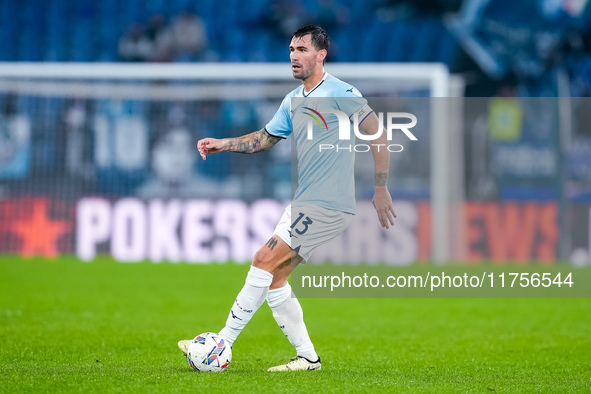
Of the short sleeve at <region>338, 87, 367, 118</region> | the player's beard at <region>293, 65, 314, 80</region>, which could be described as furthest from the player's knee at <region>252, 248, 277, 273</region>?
the player's beard at <region>293, 65, 314, 80</region>

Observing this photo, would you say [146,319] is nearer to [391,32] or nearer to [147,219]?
[147,219]

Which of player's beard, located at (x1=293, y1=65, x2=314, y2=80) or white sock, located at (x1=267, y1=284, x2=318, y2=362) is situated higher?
player's beard, located at (x1=293, y1=65, x2=314, y2=80)

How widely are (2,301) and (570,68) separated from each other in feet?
43.1

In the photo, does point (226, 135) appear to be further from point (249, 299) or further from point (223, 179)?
point (249, 299)

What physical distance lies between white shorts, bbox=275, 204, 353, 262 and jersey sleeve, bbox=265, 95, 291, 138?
55 cm

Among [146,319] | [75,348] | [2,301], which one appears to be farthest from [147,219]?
[75,348]

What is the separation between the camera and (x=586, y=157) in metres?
13.8

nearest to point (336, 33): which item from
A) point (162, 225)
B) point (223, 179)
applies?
point (223, 179)

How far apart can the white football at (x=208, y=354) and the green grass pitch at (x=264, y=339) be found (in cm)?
8

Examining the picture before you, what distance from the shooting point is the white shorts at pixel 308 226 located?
212 inches

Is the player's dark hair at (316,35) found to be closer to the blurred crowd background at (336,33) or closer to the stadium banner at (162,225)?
the stadium banner at (162,225)

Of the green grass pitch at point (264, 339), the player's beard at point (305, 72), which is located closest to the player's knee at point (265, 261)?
the green grass pitch at point (264, 339)

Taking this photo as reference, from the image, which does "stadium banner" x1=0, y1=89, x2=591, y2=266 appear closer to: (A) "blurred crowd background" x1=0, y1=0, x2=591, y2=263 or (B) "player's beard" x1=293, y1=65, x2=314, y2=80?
(A) "blurred crowd background" x1=0, y1=0, x2=591, y2=263

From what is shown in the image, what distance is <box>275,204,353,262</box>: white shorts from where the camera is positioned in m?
5.38
